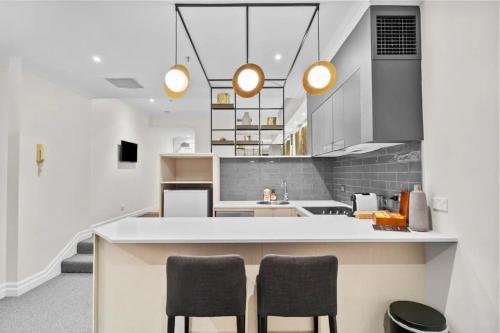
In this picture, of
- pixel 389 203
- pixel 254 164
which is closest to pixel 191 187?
pixel 254 164

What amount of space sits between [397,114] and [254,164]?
8.01 ft

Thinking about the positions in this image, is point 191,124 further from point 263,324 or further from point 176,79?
point 263,324

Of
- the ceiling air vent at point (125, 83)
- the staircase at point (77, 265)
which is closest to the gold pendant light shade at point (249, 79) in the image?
the ceiling air vent at point (125, 83)

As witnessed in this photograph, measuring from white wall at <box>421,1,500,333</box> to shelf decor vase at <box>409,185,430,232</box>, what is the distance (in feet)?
0.31

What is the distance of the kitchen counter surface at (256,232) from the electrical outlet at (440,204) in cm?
17

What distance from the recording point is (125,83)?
13.4ft

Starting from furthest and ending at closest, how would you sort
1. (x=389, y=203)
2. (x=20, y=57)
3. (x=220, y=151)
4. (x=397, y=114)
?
(x=220, y=151), (x=20, y=57), (x=389, y=203), (x=397, y=114)

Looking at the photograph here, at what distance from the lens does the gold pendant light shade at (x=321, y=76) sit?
1951 mm

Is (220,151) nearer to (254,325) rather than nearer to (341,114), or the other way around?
(341,114)

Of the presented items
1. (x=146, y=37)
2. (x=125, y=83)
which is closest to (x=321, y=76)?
(x=146, y=37)

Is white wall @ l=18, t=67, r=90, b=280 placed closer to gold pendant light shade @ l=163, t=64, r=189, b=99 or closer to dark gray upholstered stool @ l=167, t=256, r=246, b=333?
gold pendant light shade @ l=163, t=64, r=189, b=99

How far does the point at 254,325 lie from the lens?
5.88 feet

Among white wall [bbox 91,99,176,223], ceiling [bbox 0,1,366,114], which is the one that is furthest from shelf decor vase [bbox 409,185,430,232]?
white wall [bbox 91,99,176,223]

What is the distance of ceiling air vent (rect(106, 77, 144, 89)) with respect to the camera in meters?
3.92
